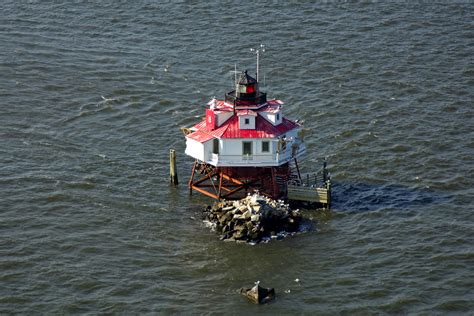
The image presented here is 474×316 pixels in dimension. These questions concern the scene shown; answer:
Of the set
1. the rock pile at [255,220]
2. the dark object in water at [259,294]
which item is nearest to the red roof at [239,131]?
the rock pile at [255,220]

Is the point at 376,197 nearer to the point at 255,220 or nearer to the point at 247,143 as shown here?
the point at 247,143

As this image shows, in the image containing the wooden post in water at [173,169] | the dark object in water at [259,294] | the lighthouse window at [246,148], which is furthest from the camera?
the wooden post in water at [173,169]

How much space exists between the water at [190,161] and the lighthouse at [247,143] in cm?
375

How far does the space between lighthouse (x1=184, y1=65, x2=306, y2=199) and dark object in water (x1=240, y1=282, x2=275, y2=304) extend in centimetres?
1366

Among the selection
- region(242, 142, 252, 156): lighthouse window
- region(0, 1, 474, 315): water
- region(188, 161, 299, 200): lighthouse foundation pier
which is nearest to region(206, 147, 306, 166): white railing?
region(242, 142, 252, 156): lighthouse window

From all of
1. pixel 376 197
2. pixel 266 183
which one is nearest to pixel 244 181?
pixel 266 183

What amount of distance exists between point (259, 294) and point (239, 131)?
1647cm

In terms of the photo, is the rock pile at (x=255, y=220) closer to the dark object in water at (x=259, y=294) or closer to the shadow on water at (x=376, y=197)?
the shadow on water at (x=376, y=197)

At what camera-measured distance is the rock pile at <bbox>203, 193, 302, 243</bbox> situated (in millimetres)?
79125

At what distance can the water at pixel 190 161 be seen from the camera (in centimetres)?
7362

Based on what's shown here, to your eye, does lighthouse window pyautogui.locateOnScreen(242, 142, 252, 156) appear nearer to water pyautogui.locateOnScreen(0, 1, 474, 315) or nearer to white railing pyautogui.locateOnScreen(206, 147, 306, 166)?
white railing pyautogui.locateOnScreen(206, 147, 306, 166)

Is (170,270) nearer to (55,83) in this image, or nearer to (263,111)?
(263,111)

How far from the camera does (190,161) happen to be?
306 feet

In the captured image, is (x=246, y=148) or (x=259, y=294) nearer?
(x=259, y=294)
